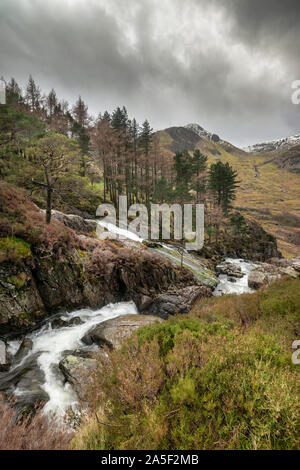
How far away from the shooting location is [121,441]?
9.99 ft

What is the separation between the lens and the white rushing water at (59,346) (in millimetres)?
6094

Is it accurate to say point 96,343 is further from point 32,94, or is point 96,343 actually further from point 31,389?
point 32,94

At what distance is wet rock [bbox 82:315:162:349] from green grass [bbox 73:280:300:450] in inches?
160

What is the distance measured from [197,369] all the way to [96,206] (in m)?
25.7

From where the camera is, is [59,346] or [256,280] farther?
[256,280]

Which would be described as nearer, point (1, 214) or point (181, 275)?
point (1, 214)

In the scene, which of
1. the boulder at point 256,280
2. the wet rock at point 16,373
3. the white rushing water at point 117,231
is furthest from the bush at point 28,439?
the boulder at point 256,280

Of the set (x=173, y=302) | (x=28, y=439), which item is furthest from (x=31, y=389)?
(x=173, y=302)

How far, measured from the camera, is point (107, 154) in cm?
2948

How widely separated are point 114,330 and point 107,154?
27137 millimetres

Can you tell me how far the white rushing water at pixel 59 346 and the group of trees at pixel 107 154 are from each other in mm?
6860

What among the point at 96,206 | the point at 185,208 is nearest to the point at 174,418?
the point at 96,206

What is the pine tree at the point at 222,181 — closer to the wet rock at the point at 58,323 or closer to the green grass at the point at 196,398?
the wet rock at the point at 58,323

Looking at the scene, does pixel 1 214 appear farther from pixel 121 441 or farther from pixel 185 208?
pixel 185 208
